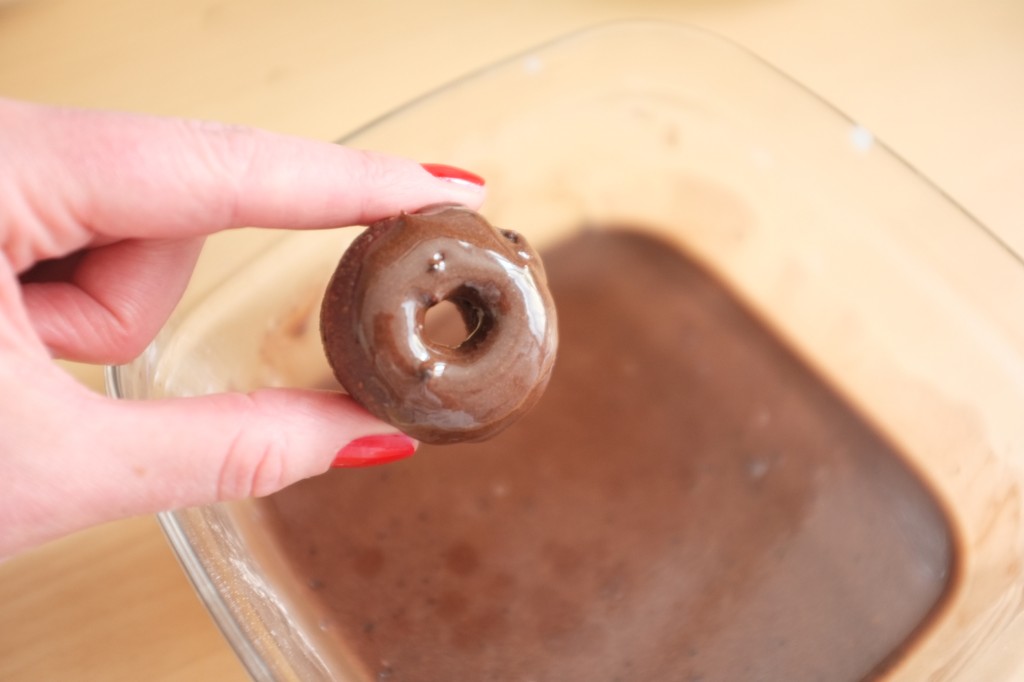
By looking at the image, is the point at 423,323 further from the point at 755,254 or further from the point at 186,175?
the point at 755,254

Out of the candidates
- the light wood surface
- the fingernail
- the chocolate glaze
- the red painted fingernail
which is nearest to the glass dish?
the chocolate glaze

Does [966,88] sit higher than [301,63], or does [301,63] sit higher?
[966,88]

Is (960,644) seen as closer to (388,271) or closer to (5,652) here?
(388,271)

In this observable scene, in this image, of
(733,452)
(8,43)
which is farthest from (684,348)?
(8,43)

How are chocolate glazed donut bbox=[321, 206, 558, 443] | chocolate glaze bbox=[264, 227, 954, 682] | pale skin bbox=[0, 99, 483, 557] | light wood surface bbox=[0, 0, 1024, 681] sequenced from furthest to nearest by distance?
1. light wood surface bbox=[0, 0, 1024, 681]
2. chocolate glaze bbox=[264, 227, 954, 682]
3. chocolate glazed donut bbox=[321, 206, 558, 443]
4. pale skin bbox=[0, 99, 483, 557]

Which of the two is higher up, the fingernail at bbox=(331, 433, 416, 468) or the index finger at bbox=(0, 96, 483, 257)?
the index finger at bbox=(0, 96, 483, 257)

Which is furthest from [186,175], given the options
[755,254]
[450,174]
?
[755,254]

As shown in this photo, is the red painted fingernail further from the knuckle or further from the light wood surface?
the light wood surface

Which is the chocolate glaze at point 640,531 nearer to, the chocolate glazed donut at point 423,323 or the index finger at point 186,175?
the chocolate glazed donut at point 423,323
